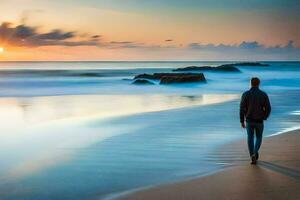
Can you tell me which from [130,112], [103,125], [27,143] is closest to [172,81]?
[130,112]

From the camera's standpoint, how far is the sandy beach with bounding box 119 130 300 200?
5.89 m

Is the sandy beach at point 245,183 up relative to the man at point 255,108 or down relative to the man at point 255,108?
down

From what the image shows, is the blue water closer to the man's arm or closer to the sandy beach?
the sandy beach

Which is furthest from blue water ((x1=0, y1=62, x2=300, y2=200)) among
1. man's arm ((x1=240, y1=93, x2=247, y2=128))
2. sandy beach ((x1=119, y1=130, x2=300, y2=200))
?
man's arm ((x1=240, y1=93, x2=247, y2=128))

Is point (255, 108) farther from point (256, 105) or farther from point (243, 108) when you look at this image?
point (243, 108)

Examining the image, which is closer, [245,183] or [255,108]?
[245,183]

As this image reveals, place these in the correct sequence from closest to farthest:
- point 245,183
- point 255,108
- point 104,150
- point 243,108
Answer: point 245,183 < point 255,108 < point 243,108 < point 104,150

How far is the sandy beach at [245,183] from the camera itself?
19.3 feet

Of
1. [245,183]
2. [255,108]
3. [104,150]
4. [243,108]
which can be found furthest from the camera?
[104,150]

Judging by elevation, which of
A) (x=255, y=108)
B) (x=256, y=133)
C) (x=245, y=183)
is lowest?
(x=245, y=183)

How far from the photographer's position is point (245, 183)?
641 centimetres

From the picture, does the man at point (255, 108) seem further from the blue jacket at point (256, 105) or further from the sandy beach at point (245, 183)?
the sandy beach at point (245, 183)

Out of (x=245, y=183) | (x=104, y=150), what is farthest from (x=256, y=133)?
(x=104, y=150)

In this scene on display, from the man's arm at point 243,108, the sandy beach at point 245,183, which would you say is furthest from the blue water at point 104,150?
the man's arm at point 243,108
